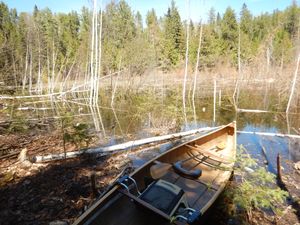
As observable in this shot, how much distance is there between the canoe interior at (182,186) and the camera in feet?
11.6

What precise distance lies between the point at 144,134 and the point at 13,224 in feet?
22.7

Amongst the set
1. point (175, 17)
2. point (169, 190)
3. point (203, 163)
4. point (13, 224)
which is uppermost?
point (175, 17)

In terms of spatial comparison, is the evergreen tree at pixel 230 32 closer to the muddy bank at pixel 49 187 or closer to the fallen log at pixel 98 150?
the fallen log at pixel 98 150

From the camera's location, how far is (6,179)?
5.56m

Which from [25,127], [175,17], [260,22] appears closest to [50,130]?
[25,127]

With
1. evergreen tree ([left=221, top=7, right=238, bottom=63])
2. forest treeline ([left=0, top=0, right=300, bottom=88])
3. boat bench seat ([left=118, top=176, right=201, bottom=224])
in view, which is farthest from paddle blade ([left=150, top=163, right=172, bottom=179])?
evergreen tree ([left=221, top=7, right=238, bottom=63])

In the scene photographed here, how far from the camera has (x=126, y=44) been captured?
25891 mm

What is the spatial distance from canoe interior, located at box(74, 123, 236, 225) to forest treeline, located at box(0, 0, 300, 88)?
12.4 meters

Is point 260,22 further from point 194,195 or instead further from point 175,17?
point 194,195

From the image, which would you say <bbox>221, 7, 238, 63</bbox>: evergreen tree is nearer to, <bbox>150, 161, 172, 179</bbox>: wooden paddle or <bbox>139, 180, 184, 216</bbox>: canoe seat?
<bbox>150, 161, 172, 179</bbox>: wooden paddle

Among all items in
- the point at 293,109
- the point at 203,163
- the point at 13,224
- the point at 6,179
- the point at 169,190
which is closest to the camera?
the point at 169,190

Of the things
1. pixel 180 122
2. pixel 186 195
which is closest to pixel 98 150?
pixel 186 195

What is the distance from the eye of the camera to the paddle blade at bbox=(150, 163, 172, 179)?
489cm

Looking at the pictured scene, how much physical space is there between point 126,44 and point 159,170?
74.4 ft
